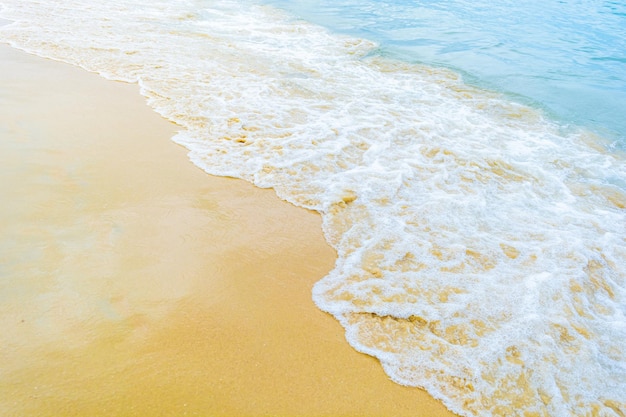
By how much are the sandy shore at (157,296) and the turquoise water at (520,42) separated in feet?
23.4

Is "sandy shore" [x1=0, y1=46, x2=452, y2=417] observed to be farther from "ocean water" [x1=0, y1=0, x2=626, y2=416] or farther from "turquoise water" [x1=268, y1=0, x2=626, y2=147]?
"turquoise water" [x1=268, y1=0, x2=626, y2=147]

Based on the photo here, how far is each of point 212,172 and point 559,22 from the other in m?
16.7

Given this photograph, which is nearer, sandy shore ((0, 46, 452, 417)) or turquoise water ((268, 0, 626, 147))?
sandy shore ((0, 46, 452, 417))

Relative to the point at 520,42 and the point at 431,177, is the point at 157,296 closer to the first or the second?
the point at 431,177

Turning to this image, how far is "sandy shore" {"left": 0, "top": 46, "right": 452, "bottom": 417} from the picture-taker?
8.54 ft

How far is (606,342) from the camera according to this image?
332cm

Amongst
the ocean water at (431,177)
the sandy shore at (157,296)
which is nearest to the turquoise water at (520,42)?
the ocean water at (431,177)

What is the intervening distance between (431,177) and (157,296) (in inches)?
147

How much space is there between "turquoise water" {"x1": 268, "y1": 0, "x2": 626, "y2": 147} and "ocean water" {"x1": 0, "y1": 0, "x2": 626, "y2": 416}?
121 millimetres

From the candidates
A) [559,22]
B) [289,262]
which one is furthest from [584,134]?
[559,22]

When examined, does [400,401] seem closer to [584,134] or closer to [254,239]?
[254,239]

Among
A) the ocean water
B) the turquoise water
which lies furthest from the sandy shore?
the turquoise water

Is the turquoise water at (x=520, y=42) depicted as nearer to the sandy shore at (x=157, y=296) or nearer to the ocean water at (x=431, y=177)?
the ocean water at (x=431, y=177)

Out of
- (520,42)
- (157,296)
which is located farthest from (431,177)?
(520,42)
